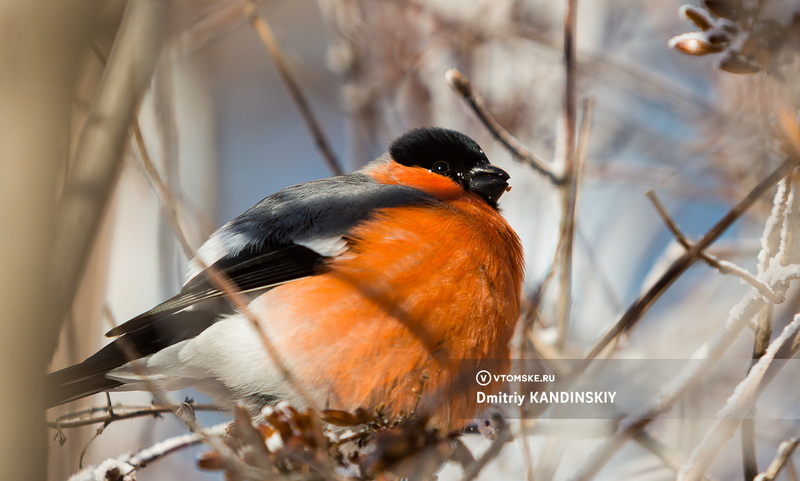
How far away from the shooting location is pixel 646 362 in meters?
3.48

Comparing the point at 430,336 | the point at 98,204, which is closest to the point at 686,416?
the point at 430,336

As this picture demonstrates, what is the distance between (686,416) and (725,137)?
203 centimetres

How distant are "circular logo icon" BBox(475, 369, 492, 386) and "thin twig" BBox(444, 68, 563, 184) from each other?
Result: 75 centimetres

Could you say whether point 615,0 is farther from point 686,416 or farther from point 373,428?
point 373,428

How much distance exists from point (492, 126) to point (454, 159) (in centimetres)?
74

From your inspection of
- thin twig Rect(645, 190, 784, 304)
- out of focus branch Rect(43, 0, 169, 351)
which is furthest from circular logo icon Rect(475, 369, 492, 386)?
out of focus branch Rect(43, 0, 169, 351)

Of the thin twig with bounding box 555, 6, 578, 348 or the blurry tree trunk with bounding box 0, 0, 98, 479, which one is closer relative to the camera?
the blurry tree trunk with bounding box 0, 0, 98, 479

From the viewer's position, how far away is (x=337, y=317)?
7.82 ft

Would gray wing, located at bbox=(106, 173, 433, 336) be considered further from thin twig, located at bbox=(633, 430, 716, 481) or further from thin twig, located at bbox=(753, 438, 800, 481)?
thin twig, located at bbox=(753, 438, 800, 481)

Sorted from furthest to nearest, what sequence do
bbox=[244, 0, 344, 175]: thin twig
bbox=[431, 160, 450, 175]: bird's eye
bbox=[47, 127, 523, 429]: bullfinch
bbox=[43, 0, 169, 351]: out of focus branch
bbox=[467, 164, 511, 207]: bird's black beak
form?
1. bbox=[431, 160, 450, 175]: bird's eye
2. bbox=[467, 164, 511, 207]: bird's black beak
3. bbox=[244, 0, 344, 175]: thin twig
4. bbox=[47, 127, 523, 429]: bullfinch
5. bbox=[43, 0, 169, 351]: out of focus branch

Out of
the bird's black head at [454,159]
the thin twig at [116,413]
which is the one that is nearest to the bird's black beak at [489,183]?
the bird's black head at [454,159]

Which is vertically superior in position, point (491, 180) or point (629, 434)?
point (491, 180)

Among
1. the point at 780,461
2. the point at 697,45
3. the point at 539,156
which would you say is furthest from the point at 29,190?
the point at 539,156

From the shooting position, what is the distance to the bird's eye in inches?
129
